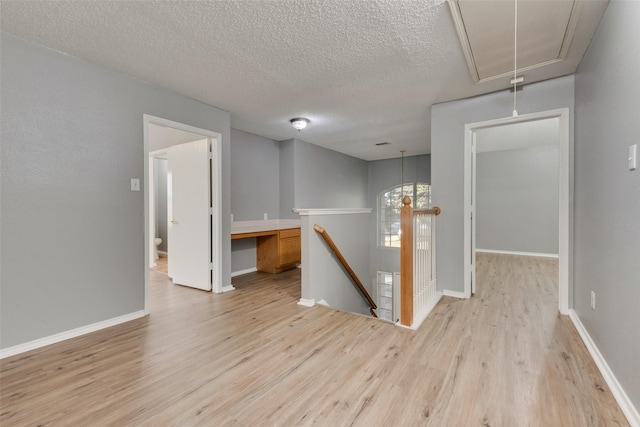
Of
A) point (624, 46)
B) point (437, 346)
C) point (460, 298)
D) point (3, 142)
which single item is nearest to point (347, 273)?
point (460, 298)

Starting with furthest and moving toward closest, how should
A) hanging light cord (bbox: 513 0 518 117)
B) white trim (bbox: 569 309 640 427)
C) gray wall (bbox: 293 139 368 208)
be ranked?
gray wall (bbox: 293 139 368 208), hanging light cord (bbox: 513 0 518 117), white trim (bbox: 569 309 640 427)

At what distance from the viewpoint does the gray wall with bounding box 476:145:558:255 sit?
5.68m

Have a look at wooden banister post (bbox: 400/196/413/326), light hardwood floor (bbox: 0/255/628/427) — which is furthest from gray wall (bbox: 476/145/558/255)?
wooden banister post (bbox: 400/196/413/326)

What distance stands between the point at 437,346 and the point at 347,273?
191 centimetres

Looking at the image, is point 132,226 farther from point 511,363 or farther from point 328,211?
point 511,363

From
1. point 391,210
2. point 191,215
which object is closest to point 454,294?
point 191,215

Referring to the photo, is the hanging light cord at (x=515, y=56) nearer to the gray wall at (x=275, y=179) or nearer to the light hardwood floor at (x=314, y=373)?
the light hardwood floor at (x=314, y=373)

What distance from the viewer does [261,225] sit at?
4.80 metres

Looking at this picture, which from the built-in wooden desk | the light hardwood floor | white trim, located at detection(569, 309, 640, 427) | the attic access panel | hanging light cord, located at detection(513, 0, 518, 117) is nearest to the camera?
white trim, located at detection(569, 309, 640, 427)

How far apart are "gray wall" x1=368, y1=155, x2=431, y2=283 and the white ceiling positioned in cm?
364

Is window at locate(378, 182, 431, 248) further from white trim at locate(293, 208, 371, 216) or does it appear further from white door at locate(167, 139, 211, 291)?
Result: white door at locate(167, 139, 211, 291)

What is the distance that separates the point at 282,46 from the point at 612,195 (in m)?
2.47

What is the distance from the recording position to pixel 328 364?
6.22ft

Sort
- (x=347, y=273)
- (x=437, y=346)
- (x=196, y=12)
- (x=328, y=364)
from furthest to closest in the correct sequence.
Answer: (x=347, y=273), (x=437, y=346), (x=328, y=364), (x=196, y=12)
